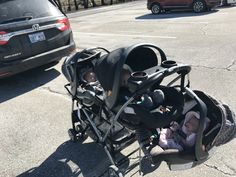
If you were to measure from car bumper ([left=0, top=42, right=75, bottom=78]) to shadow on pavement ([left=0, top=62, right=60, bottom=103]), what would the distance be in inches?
16.1

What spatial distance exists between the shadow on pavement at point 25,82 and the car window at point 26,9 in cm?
137

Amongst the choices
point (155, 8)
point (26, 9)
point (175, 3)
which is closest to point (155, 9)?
point (155, 8)

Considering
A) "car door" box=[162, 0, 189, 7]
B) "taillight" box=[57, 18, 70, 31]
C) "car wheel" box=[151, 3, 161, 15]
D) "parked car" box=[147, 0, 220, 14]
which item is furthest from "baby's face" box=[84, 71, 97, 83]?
"car wheel" box=[151, 3, 161, 15]

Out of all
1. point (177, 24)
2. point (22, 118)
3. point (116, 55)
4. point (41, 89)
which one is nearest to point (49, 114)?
point (22, 118)

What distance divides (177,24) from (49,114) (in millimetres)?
8681

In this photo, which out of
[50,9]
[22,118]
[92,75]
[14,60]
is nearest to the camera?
[92,75]

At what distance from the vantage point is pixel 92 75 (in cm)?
401

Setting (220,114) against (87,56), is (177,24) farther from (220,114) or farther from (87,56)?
(220,114)

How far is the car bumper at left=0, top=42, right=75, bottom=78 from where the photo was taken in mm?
5969

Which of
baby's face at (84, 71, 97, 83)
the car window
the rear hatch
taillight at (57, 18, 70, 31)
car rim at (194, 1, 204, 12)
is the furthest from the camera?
car rim at (194, 1, 204, 12)

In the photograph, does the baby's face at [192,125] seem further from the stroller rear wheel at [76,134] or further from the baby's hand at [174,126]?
the stroller rear wheel at [76,134]

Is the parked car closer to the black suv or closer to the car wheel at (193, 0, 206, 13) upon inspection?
the car wheel at (193, 0, 206, 13)

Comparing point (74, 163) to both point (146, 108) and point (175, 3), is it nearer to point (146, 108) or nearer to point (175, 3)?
point (146, 108)

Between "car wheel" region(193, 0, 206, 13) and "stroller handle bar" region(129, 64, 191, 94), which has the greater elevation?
"stroller handle bar" region(129, 64, 191, 94)
